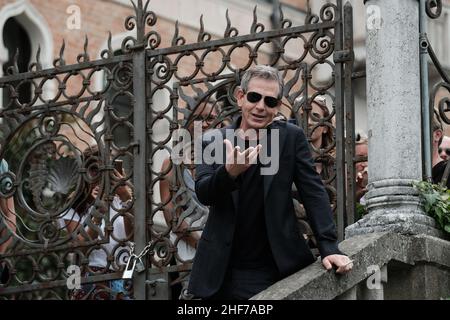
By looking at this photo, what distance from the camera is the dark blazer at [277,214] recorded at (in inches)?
398

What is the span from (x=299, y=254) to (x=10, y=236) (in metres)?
4.76

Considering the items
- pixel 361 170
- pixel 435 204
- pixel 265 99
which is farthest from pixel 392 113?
pixel 265 99

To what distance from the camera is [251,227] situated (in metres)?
10.3

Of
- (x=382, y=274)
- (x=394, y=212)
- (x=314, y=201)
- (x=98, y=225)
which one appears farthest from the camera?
(x=98, y=225)

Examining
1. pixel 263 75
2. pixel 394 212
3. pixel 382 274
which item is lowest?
pixel 382 274

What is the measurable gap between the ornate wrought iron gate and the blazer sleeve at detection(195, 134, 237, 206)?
8.44 feet

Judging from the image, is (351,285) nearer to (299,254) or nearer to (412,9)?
(299,254)

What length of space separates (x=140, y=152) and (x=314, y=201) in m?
3.71


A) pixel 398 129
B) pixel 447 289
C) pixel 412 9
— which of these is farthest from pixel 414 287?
pixel 412 9

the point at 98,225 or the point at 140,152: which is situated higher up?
the point at 140,152

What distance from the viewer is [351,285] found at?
10.3 meters

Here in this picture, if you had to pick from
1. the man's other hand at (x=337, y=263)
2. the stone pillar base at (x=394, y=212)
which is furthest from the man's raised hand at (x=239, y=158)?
the stone pillar base at (x=394, y=212)

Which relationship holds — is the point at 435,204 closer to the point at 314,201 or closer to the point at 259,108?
the point at 314,201

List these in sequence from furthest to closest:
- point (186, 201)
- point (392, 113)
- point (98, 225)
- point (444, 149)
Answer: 1. point (98, 225)
2. point (186, 201)
3. point (444, 149)
4. point (392, 113)
